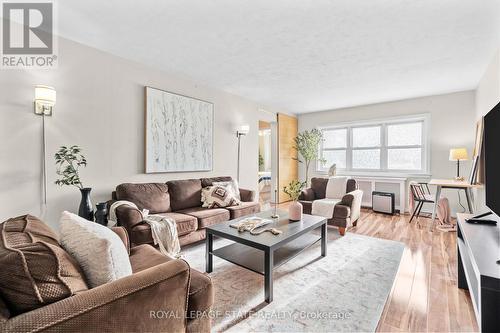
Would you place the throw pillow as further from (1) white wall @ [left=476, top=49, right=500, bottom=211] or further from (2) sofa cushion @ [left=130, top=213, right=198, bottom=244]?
(1) white wall @ [left=476, top=49, right=500, bottom=211]

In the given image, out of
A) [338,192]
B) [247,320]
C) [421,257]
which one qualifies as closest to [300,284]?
[247,320]

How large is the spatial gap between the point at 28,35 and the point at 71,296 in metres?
2.96

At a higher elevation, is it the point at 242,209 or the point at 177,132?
the point at 177,132

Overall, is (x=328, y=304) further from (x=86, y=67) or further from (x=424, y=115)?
(x=424, y=115)

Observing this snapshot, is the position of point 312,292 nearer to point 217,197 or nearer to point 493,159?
point 493,159

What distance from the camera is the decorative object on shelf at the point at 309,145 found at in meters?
6.07

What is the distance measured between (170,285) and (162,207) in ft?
7.37

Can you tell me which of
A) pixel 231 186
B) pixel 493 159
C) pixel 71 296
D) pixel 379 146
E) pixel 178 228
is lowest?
pixel 178 228

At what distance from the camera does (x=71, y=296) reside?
0.86 metres

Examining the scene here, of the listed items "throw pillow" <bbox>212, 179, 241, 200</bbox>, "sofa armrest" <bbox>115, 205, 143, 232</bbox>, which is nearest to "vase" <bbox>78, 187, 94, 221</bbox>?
"sofa armrest" <bbox>115, 205, 143, 232</bbox>

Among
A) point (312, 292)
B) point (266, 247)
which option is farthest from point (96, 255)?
point (312, 292)

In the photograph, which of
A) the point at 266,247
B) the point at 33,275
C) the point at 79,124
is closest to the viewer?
the point at 33,275

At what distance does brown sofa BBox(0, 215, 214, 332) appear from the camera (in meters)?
0.78

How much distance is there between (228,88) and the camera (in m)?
4.38
